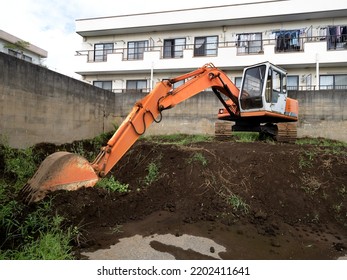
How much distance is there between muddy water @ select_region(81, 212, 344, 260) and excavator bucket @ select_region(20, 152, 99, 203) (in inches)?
39.8

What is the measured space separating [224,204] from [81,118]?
7.22m

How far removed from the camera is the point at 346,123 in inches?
411

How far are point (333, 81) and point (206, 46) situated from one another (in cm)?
776

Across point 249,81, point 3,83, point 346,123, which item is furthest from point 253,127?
point 3,83

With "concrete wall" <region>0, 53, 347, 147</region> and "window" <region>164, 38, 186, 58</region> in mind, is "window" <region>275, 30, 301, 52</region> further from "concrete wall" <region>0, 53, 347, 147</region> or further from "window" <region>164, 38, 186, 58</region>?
"window" <region>164, 38, 186, 58</region>

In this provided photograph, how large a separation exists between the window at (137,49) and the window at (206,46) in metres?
3.57

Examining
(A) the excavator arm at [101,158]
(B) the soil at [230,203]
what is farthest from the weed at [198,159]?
(A) the excavator arm at [101,158]

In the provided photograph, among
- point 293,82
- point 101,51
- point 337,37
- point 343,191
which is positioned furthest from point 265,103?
point 101,51

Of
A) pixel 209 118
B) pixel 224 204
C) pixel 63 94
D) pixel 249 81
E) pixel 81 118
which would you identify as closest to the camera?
pixel 224 204

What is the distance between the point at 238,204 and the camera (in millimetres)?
4250

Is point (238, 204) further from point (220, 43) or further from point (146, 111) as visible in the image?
point (220, 43)

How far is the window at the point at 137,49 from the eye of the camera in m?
17.6

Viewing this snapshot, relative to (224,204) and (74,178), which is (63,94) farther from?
(224,204)

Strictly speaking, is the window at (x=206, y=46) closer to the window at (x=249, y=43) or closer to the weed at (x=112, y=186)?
the window at (x=249, y=43)
